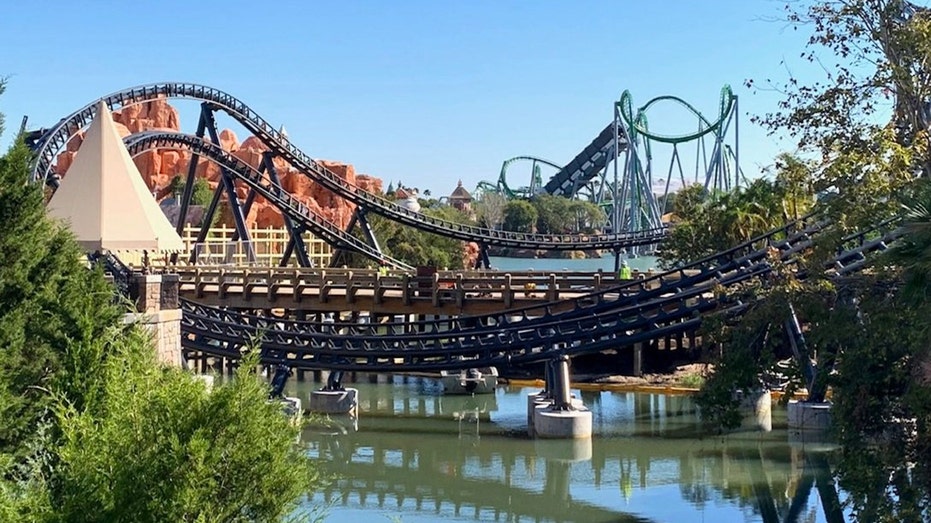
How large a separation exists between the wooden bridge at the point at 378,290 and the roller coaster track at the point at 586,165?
5042 cm

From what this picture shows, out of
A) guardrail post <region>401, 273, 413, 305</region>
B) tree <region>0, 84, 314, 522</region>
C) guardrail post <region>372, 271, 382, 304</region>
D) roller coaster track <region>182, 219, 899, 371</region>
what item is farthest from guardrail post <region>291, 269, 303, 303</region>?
tree <region>0, 84, 314, 522</region>

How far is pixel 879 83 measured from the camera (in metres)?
12.1

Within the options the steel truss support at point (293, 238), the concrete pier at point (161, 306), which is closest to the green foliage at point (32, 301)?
the concrete pier at point (161, 306)

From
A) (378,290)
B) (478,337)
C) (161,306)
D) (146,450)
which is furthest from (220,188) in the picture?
(146,450)

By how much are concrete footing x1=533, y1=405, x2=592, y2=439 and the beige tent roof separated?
8.22 meters

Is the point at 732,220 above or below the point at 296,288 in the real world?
above

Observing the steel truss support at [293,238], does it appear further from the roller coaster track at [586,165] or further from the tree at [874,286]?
the roller coaster track at [586,165]

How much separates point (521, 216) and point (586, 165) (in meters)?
26.6

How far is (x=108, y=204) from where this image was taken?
18.3 m

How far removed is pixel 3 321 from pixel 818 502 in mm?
12614

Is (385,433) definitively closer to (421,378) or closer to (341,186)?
(421,378)

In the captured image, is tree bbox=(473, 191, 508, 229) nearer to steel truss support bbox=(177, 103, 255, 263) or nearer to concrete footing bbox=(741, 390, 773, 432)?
steel truss support bbox=(177, 103, 255, 263)

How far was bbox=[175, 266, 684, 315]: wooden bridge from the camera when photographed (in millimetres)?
28766

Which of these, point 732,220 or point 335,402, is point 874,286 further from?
point 732,220
